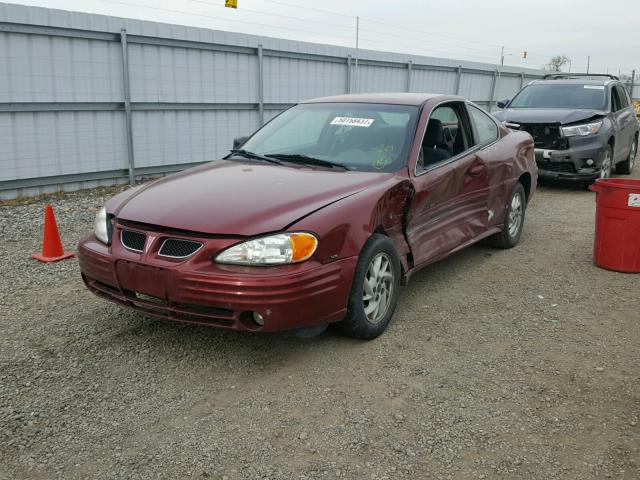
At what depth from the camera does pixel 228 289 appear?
322cm

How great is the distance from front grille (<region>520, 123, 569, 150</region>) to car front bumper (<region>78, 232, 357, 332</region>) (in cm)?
702

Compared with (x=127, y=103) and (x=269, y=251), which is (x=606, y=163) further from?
(x=269, y=251)

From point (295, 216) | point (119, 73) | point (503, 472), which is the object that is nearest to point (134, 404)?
point (295, 216)

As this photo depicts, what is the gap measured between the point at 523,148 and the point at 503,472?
4436 mm

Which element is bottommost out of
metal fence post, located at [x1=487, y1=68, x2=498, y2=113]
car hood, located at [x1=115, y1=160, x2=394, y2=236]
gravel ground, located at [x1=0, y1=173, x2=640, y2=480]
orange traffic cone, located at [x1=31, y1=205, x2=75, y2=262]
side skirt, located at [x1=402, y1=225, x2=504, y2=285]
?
gravel ground, located at [x1=0, y1=173, x2=640, y2=480]

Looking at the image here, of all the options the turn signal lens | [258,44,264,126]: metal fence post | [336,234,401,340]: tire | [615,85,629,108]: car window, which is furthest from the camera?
[258,44,264,126]: metal fence post

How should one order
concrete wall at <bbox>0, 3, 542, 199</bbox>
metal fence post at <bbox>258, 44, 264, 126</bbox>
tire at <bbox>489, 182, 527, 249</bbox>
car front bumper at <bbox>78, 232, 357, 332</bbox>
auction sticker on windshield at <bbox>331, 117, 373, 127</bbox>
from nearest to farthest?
car front bumper at <bbox>78, 232, 357, 332</bbox> → auction sticker on windshield at <bbox>331, 117, 373, 127</bbox> → tire at <bbox>489, 182, 527, 249</bbox> → concrete wall at <bbox>0, 3, 542, 199</bbox> → metal fence post at <bbox>258, 44, 264, 126</bbox>

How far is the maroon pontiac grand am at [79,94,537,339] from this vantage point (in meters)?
3.30

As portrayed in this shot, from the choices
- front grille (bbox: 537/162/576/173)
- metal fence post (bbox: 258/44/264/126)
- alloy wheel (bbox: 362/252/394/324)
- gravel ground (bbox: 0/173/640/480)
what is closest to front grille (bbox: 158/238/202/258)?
gravel ground (bbox: 0/173/640/480)

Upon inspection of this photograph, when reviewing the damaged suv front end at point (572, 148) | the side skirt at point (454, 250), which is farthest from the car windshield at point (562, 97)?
the side skirt at point (454, 250)

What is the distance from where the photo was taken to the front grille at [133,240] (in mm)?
3541

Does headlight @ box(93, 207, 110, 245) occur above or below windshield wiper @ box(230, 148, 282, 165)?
below

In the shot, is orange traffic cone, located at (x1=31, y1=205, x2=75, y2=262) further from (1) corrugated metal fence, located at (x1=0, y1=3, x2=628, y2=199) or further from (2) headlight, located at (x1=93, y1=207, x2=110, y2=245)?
(1) corrugated metal fence, located at (x1=0, y1=3, x2=628, y2=199)

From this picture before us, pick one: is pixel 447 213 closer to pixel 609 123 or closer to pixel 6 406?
pixel 6 406
